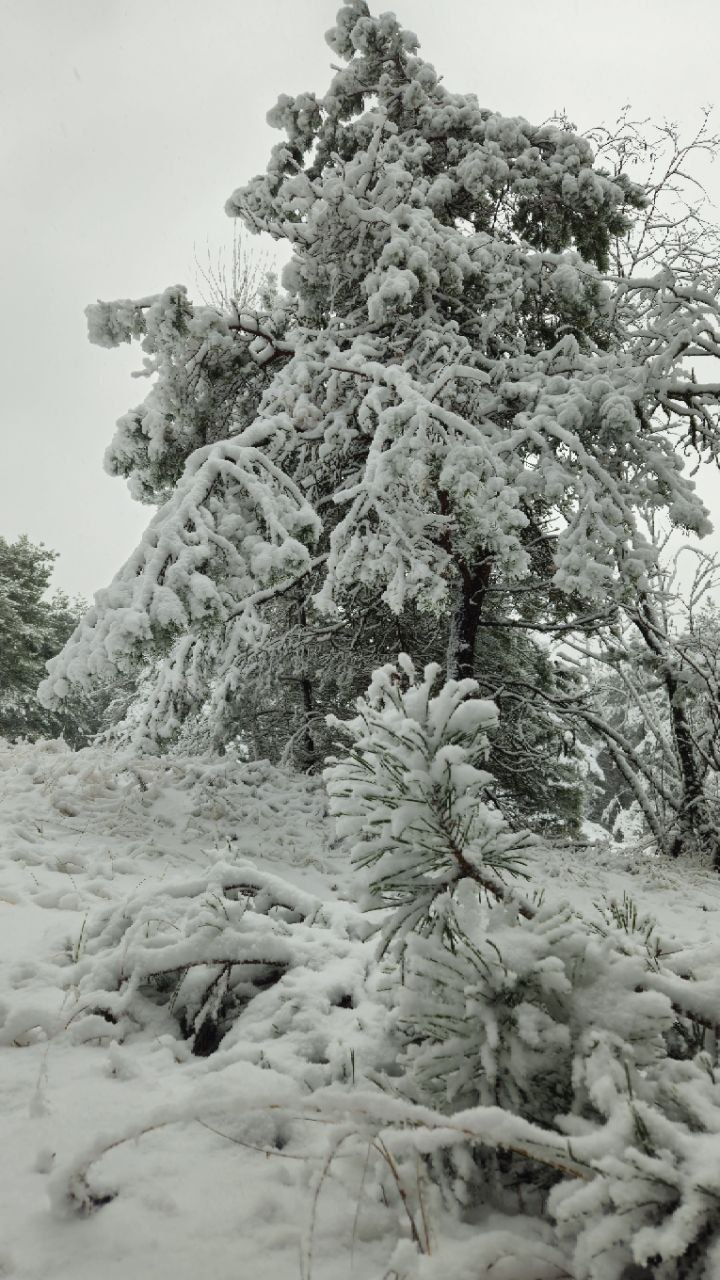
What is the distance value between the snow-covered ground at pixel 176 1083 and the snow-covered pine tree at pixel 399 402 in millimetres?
2219

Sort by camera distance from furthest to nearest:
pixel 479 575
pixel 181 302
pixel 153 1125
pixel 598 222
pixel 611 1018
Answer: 1. pixel 598 222
2. pixel 479 575
3. pixel 181 302
4. pixel 611 1018
5. pixel 153 1125

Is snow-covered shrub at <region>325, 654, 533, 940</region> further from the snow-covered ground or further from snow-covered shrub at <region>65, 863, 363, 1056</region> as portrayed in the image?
snow-covered shrub at <region>65, 863, 363, 1056</region>

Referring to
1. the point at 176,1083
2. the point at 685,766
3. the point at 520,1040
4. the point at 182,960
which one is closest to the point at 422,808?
the point at 520,1040

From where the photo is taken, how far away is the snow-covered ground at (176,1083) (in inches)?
45.0

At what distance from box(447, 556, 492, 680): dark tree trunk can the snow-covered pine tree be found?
0.03 m

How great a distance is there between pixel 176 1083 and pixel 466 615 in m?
5.53

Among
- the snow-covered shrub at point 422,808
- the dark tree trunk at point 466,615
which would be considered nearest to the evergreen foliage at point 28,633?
the dark tree trunk at point 466,615

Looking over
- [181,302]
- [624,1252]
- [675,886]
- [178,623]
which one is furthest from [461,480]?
[624,1252]

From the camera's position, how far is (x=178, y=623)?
176 inches

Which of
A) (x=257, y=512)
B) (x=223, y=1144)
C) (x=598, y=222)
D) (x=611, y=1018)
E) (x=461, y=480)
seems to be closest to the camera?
(x=611, y=1018)

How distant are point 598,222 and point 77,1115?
32.6ft

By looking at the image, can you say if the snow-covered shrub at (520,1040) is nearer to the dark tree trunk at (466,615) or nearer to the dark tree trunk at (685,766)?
the dark tree trunk at (466,615)

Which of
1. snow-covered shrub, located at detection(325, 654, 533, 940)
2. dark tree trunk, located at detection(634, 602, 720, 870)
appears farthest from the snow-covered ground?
dark tree trunk, located at detection(634, 602, 720, 870)

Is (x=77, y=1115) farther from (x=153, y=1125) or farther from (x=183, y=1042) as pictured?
(x=153, y=1125)
